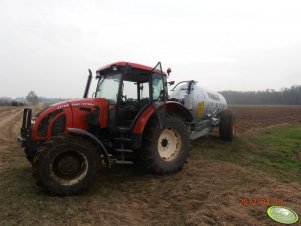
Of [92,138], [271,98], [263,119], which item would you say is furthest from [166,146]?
[271,98]

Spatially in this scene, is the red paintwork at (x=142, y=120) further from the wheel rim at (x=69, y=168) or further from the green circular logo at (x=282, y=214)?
the green circular logo at (x=282, y=214)

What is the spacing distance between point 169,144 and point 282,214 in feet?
9.80

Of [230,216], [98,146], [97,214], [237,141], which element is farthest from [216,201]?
[237,141]

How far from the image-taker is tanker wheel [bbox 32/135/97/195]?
4.71 meters

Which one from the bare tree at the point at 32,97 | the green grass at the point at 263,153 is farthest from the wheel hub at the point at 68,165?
the bare tree at the point at 32,97

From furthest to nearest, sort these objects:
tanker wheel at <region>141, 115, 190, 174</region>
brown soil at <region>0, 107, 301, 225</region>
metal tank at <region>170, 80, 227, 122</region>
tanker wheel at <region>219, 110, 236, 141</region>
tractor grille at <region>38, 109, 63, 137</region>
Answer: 1. tanker wheel at <region>219, 110, 236, 141</region>
2. metal tank at <region>170, 80, 227, 122</region>
3. tanker wheel at <region>141, 115, 190, 174</region>
4. tractor grille at <region>38, 109, 63, 137</region>
5. brown soil at <region>0, 107, 301, 225</region>

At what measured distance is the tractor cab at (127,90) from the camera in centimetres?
593

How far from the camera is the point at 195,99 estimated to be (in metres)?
9.89

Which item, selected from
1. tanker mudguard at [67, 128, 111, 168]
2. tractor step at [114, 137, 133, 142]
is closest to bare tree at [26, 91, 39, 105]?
tractor step at [114, 137, 133, 142]

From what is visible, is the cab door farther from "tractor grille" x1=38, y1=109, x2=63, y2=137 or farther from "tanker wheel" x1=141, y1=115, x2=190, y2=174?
"tractor grille" x1=38, y1=109, x2=63, y2=137

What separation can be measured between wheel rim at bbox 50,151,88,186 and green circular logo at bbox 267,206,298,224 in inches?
117

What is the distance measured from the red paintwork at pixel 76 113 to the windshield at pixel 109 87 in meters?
0.30

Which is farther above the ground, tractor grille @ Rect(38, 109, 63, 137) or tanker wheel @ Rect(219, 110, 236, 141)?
tractor grille @ Rect(38, 109, 63, 137)

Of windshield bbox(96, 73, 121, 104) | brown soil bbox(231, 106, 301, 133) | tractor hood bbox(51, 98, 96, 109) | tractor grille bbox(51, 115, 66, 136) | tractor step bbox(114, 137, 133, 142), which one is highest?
windshield bbox(96, 73, 121, 104)
